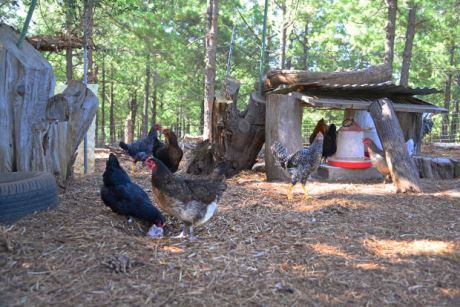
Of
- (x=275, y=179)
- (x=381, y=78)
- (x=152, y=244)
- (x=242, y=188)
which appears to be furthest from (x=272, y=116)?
(x=152, y=244)

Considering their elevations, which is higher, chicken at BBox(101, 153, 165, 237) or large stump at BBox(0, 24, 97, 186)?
large stump at BBox(0, 24, 97, 186)

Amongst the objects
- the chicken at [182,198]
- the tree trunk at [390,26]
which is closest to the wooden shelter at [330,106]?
the chicken at [182,198]

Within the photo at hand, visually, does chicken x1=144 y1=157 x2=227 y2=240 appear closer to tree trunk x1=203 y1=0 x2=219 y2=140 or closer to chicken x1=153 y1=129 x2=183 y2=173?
chicken x1=153 y1=129 x2=183 y2=173

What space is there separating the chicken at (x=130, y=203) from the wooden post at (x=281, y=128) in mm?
3713

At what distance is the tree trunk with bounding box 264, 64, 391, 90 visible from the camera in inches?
331

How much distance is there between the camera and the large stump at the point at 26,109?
472cm

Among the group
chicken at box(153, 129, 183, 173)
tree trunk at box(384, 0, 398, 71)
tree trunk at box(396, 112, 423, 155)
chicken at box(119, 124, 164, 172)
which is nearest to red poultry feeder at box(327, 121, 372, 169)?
tree trunk at box(396, 112, 423, 155)

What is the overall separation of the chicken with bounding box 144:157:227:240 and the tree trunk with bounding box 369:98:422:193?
348cm

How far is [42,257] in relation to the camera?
3.12 metres

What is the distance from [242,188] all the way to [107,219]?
304 centimetres

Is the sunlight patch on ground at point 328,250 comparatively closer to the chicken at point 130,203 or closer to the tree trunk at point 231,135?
the chicken at point 130,203

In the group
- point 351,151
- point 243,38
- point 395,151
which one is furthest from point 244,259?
point 243,38

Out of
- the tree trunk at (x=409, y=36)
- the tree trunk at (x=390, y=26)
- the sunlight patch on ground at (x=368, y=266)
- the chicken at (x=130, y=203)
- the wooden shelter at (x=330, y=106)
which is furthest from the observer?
the tree trunk at (x=409, y=36)

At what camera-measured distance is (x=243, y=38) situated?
23.1 meters
